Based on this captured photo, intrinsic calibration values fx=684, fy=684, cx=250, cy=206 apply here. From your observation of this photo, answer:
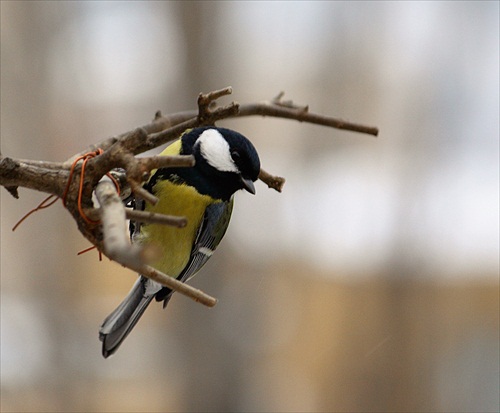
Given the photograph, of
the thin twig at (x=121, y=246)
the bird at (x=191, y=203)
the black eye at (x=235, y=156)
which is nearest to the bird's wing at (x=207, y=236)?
the bird at (x=191, y=203)

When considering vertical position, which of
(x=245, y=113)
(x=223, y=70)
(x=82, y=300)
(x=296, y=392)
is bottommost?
(x=296, y=392)

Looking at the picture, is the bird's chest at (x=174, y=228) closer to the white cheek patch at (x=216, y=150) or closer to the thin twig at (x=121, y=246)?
the white cheek patch at (x=216, y=150)

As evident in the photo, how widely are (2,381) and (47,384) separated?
176mm

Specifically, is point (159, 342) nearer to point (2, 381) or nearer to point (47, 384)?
point (47, 384)

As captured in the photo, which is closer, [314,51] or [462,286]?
[462,286]

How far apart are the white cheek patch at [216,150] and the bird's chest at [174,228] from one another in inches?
2.4

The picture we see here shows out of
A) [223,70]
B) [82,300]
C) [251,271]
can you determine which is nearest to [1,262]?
[82,300]

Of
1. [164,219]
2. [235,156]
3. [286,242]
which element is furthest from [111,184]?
[286,242]

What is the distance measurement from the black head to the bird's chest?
0.02 m

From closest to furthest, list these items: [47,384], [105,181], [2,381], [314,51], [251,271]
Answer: [105,181], [2,381], [47,384], [251,271], [314,51]

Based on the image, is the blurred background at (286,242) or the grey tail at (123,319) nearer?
the grey tail at (123,319)

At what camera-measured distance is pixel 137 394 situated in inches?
96.8

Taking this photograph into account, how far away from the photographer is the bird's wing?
1044mm

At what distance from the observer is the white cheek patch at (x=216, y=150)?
0.97m
